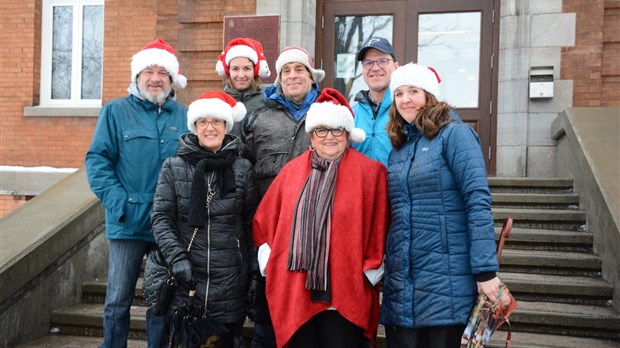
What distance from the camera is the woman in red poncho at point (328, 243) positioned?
9.96 feet

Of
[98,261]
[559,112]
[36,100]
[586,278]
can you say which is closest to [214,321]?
[98,261]

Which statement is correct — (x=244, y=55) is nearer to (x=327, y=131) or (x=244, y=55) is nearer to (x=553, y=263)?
(x=327, y=131)

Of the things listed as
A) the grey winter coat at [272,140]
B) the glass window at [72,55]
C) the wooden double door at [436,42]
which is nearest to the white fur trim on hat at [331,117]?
the grey winter coat at [272,140]

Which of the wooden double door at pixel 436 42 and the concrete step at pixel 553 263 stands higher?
the wooden double door at pixel 436 42

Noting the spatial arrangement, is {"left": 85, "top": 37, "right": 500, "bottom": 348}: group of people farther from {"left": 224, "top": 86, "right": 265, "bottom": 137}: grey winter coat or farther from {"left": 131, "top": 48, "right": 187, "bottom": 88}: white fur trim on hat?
→ {"left": 224, "top": 86, "right": 265, "bottom": 137}: grey winter coat

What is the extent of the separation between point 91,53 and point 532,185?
6526 millimetres

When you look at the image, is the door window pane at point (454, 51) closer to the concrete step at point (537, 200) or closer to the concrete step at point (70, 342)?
the concrete step at point (537, 200)

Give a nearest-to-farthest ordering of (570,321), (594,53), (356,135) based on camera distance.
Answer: (356,135), (570,321), (594,53)

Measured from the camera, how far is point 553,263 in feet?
16.6

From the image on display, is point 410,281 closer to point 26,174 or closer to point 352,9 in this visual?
point 352,9

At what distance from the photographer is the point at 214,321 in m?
3.23

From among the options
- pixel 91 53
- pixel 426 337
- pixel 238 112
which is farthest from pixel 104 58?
pixel 426 337

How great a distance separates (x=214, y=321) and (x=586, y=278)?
3.30m

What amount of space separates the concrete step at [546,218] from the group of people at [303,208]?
8.53 feet
